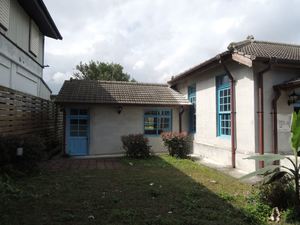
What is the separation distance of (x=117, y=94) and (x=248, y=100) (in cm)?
756

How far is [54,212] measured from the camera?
5.06m

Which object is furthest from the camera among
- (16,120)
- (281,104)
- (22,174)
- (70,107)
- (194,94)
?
(194,94)

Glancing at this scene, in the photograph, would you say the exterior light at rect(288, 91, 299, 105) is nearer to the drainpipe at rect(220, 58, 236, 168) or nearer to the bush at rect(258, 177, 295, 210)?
the drainpipe at rect(220, 58, 236, 168)

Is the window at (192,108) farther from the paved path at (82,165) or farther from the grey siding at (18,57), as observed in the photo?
the grey siding at (18,57)

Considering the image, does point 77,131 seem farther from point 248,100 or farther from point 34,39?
point 248,100

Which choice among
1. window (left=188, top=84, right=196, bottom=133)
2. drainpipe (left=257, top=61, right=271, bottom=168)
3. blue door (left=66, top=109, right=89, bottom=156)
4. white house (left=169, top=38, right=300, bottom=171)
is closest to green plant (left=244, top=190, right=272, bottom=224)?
drainpipe (left=257, top=61, right=271, bottom=168)

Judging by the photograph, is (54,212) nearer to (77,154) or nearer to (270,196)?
(270,196)

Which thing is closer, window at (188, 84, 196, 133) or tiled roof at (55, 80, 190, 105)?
tiled roof at (55, 80, 190, 105)

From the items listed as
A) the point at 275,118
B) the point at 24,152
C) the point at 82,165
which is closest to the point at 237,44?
the point at 275,118

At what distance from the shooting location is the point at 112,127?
13.9 metres

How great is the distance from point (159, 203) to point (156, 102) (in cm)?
893

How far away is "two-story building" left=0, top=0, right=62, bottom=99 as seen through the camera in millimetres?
10164

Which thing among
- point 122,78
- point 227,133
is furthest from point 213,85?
point 122,78

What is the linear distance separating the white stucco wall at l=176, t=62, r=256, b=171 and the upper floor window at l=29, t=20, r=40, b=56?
28.6 feet
